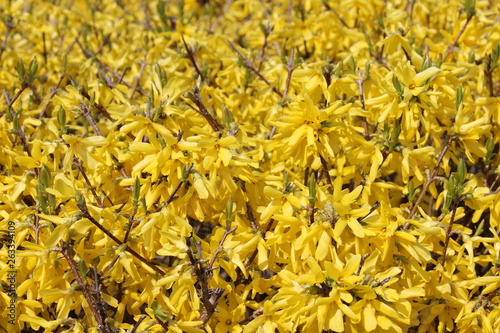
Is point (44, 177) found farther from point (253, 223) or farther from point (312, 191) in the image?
point (312, 191)

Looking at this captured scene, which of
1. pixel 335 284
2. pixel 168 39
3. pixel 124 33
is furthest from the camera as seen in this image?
pixel 124 33

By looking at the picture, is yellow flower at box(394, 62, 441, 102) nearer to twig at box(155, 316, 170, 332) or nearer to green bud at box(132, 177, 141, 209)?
green bud at box(132, 177, 141, 209)

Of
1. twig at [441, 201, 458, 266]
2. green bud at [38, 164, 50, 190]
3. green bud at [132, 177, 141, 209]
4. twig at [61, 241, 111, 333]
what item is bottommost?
twig at [441, 201, 458, 266]

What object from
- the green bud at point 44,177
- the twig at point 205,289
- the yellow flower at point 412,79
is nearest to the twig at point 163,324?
the twig at point 205,289

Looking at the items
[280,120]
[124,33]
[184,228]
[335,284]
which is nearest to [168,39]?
[124,33]

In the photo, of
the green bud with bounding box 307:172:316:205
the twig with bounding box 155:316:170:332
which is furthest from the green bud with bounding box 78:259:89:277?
the green bud with bounding box 307:172:316:205

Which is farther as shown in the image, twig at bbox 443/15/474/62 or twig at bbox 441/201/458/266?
twig at bbox 443/15/474/62

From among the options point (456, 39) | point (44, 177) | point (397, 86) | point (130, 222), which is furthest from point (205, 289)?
point (456, 39)

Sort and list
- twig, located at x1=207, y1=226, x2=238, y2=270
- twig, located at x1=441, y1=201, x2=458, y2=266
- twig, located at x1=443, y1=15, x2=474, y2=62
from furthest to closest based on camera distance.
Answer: twig, located at x1=443, y1=15, x2=474, y2=62, twig, located at x1=441, y1=201, x2=458, y2=266, twig, located at x1=207, y1=226, x2=238, y2=270

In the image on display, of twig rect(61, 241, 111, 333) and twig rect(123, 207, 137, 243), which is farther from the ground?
twig rect(123, 207, 137, 243)

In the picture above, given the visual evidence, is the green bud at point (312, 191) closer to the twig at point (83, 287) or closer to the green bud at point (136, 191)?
the green bud at point (136, 191)

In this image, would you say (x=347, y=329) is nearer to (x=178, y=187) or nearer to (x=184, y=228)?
(x=184, y=228)
